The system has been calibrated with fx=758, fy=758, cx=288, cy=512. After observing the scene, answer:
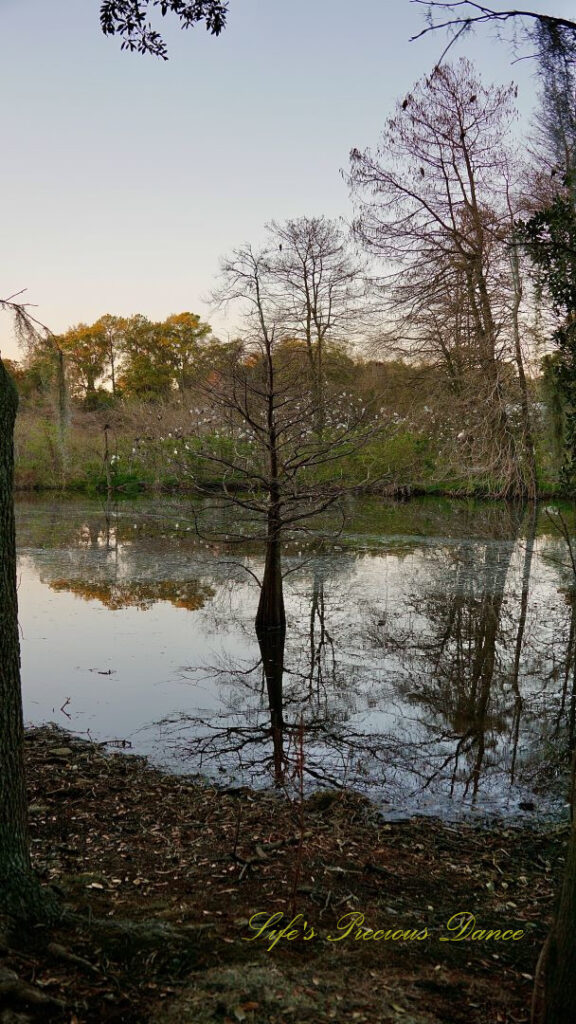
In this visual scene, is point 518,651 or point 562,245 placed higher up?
point 562,245

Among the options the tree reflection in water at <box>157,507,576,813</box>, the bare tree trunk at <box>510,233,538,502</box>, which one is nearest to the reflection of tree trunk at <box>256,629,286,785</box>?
the tree reflection in water at <box>157,507,576,813</box>

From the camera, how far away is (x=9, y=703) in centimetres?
306

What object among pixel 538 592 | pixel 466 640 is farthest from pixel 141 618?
pixel 538 592

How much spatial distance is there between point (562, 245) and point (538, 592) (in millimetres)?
10332

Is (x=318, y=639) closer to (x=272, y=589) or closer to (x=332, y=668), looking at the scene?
(x=272, y=589)

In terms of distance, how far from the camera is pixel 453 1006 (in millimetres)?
2662

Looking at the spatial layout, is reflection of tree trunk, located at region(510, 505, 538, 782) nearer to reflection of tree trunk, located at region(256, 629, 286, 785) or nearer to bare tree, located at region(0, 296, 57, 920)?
reflection of tree trunk, located at region(256, 629, 286, 785)

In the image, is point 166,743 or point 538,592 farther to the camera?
point 538,592

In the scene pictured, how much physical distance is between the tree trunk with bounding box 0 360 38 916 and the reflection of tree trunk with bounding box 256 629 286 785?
10.0 ft

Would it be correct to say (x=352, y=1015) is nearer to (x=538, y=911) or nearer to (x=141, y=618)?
(x=538, y=911)

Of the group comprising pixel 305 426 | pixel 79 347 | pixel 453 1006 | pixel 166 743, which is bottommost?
pixel 166 743

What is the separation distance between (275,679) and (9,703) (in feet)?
19.5

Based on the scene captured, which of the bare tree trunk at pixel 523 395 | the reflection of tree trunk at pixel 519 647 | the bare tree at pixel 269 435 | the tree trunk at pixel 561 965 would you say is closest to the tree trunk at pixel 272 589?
the bare tree at pixel 269 435

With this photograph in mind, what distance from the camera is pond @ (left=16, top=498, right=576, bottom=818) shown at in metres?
6.26
